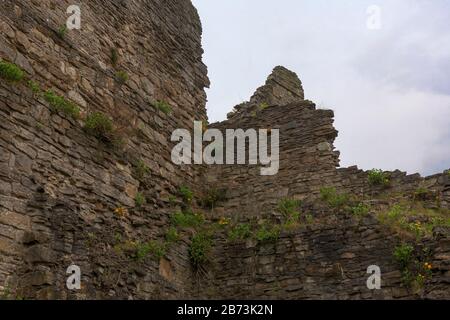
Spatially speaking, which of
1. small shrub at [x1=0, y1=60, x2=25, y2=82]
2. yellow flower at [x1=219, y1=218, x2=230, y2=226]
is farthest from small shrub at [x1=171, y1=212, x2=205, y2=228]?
small shrub at [x1=0, y1=60, x2=25, y2=82]

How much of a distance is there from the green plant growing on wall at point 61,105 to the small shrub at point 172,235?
2463mm

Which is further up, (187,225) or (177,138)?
(177,138)

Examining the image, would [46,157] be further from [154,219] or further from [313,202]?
[313,202]

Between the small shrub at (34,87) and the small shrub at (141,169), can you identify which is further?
the small shrub at (141,169)

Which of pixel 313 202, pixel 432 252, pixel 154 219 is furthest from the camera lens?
pixel 313 202

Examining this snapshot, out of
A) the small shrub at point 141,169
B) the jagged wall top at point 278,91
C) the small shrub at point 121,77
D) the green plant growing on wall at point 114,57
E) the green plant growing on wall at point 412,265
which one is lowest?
the green plant growing on wall at point 412,265

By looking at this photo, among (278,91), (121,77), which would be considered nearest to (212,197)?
(121,77)

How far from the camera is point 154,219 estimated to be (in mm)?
10836

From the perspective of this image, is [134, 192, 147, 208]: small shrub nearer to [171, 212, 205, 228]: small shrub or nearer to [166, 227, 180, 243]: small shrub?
[166, 227, 180, 243]: small shrub

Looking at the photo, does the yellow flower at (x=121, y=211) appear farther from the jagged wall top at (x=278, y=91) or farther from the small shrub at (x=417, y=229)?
the jagged wall top at (x=278, y=91)

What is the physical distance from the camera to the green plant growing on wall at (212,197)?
41.2 feet

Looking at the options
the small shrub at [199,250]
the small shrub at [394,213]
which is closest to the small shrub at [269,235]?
the small shrub at [199,250]

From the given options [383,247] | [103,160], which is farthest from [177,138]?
[383,247]

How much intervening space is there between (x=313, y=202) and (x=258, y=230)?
1092mm
